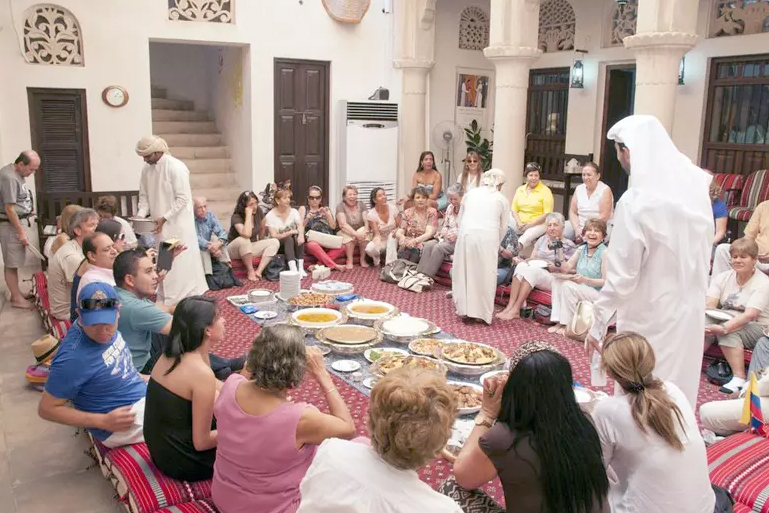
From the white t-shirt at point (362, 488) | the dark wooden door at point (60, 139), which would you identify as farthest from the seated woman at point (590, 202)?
the dark wooden door at point (60, 139)

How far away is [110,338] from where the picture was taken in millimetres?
3318

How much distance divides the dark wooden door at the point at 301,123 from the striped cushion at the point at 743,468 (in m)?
7.90

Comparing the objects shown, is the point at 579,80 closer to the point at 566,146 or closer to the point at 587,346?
the point at 566,146

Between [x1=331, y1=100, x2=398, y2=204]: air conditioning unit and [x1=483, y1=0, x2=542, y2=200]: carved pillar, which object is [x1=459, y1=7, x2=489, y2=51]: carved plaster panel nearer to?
[x1=331, y1=100, x2=398, y2=204]: air conditioning unit

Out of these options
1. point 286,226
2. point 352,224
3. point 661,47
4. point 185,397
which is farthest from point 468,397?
point 661,47

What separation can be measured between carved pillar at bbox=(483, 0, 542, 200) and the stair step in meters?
4.25

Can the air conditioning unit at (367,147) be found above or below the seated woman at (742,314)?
above

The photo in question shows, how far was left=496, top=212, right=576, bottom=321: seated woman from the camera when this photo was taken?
6648 mm

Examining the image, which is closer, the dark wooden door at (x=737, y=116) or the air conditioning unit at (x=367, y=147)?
the dark wooden door at (x=737, y=116)

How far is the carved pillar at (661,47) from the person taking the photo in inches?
289

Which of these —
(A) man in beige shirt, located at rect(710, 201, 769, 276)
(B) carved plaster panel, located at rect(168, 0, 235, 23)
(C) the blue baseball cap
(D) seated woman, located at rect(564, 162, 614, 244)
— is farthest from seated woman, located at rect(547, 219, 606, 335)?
(B) carved plaster panel, located at rect(168, 0, 235, 23)

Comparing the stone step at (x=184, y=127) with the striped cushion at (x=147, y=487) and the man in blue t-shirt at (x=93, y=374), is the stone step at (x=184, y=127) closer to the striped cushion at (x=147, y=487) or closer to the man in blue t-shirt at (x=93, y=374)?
the man in blue t-shirt at (x=93, y=374)

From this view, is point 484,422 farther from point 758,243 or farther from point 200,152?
point 200,152

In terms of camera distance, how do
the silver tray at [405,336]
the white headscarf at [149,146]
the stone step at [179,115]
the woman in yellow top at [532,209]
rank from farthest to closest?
the stone step at [179,115] → the woman in yellow top at [532,209] → the white headscarf at [149,146] → the silver tray at [405,336]
